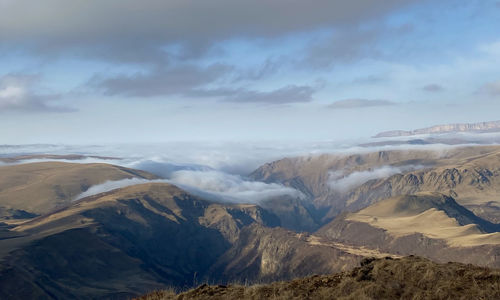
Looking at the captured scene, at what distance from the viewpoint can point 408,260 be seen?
34500mm

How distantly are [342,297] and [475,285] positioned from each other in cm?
835

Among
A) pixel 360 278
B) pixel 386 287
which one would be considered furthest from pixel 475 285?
pixel 360 278

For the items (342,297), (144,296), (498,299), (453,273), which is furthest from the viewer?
(144,296)

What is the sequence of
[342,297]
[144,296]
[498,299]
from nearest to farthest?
[498,299], [342,297], [144,296]

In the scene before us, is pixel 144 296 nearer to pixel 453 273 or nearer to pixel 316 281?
pixel 316 281

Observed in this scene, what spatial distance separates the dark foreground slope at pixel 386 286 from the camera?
27.6 m

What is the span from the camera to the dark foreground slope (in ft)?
90.6

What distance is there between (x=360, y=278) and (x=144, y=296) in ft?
51.7

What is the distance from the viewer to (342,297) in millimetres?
27734

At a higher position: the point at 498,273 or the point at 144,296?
the point at 498,273

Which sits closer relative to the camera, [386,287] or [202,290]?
[386,287]

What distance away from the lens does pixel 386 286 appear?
29203mm

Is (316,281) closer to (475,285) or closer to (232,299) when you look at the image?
(232,299)

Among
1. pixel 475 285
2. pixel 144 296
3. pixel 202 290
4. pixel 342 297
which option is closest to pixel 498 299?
pixel 475 285
